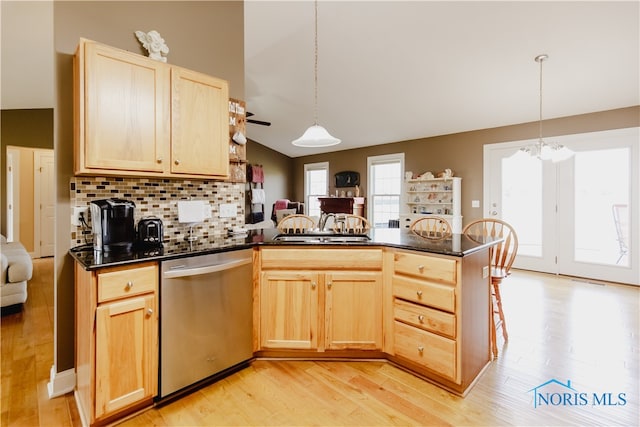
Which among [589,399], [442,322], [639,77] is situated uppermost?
[639,77]

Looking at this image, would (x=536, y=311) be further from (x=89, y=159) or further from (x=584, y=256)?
(x=89, y=159)

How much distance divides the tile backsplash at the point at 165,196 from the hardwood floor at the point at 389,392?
1.08 meters

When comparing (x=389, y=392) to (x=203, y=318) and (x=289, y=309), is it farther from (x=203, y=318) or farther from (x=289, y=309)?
(x=203, y=318)

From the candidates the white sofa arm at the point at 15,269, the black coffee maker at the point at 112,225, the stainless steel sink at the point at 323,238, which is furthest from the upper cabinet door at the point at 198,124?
the white sofa arm at the point at 15,269

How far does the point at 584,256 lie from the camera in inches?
178

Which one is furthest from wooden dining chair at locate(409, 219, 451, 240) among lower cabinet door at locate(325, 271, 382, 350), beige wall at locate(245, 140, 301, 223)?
beige wall at locate(245, 140, 301, 223)

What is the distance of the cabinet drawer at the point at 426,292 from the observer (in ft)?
5.98

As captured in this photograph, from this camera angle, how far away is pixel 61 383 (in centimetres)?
192

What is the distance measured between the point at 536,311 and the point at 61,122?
434 cm

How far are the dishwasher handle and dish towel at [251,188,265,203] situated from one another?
567 cm

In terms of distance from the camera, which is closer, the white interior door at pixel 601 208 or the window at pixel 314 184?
the white interior door at pixel 601 208

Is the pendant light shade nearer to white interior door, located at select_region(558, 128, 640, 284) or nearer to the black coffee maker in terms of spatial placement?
the black coffee maker

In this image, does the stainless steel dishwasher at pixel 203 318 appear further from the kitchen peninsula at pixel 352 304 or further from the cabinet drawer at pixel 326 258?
the cabinet drawer at pixel 326 258

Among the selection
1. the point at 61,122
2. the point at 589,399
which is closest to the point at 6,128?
the point at 61,122
